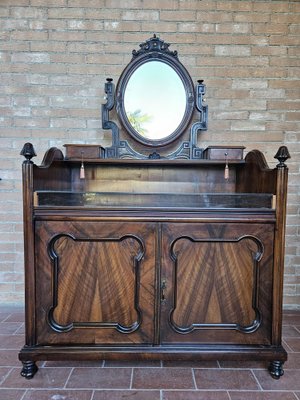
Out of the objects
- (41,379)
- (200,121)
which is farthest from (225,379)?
(200,121)

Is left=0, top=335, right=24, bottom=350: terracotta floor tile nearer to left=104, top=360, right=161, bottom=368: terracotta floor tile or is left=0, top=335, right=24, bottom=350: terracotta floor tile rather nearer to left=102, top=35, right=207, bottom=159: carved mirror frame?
left=104, top=360, right=161, bottom=368: terracotta floor tile

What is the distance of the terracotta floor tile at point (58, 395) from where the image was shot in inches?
53.0

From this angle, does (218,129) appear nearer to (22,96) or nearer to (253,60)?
(253,60)

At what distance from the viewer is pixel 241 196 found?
1457mm

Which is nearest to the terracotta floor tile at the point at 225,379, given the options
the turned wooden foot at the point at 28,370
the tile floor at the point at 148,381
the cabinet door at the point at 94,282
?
the tile floor at the point at 148,381

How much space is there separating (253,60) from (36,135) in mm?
1657

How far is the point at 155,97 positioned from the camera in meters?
1.91

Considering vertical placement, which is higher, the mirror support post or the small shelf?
the mirror support post

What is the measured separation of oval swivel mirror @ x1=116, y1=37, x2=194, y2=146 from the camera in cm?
187

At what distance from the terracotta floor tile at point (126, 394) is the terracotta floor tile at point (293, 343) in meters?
0.91

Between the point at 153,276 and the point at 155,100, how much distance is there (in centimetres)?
113

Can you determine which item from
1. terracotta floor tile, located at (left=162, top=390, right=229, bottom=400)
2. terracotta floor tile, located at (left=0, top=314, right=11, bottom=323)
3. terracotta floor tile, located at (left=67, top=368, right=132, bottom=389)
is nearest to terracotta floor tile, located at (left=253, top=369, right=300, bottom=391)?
terracotta floor tile, located at (left=162, top=390, right=229, bottom=400)

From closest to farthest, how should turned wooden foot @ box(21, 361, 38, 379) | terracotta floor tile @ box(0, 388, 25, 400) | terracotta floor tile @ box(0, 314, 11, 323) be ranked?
terracotta floor tile @ box(0, 388, 25, 400) → turned wooden foot @ box(21, 361, 38, 379) → terracotta floor tile @ box(0, 314, 11, 323)

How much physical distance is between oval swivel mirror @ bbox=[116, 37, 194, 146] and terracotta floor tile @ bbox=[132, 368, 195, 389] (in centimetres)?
131
